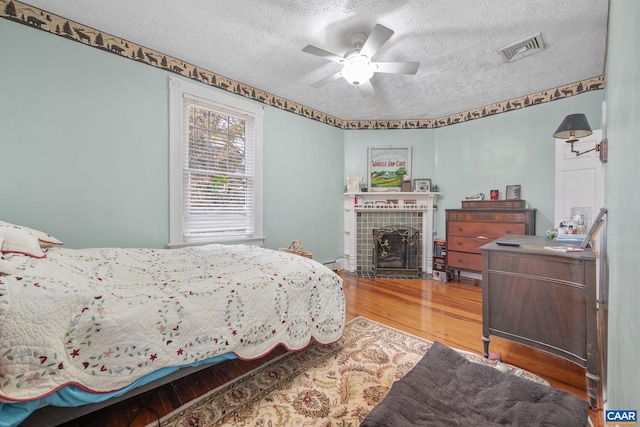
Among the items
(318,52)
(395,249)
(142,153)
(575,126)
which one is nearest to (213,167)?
(142,153)

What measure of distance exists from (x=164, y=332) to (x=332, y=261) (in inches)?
130

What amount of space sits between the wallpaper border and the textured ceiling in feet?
0.23

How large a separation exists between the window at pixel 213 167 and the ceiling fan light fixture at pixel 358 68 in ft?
4.97

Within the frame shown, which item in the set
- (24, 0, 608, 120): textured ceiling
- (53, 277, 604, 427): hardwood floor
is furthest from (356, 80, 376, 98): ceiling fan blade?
(53, 277, 604, 427): hardwood floor

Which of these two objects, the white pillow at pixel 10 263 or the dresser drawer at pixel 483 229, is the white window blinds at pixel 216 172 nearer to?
→ the white pillow at pixel 10 263

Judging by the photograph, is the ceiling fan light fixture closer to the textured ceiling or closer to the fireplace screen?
the textured ceiling

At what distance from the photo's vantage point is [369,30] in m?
2.19

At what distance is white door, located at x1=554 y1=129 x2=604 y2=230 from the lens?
2.83m

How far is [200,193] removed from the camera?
9.58ft

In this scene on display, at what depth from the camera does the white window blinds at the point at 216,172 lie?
2.84 metres

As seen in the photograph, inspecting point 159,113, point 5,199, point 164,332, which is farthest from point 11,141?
point 164,332

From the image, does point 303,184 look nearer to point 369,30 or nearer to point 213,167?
point 213,167

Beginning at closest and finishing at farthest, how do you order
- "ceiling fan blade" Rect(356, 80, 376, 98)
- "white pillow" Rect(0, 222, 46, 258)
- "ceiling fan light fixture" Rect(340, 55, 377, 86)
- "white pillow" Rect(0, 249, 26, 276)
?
"white pillow" Rect(0, 249, 26, 276) < "white pillow" Rect(0, 222, 46, 258) < "ceiling fan light fixture" Rect(340, 55, 377, 86) < "ceiling fan blade" Rect(356, 80, 376, 98)

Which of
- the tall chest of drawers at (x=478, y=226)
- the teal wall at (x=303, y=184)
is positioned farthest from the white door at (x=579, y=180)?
the teal wall at (x=303, y=184)
